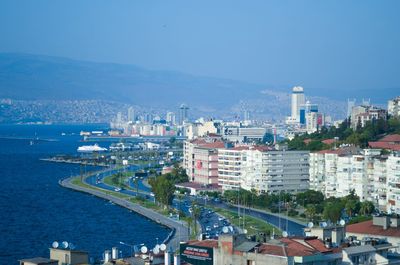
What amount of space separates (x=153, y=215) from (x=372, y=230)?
16881 mm

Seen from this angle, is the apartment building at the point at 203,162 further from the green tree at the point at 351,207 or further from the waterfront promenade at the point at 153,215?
the green tree at the point at 351,207

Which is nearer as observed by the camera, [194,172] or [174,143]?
[194,172]

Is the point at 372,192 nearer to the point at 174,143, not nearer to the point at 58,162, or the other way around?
the point at 58,162

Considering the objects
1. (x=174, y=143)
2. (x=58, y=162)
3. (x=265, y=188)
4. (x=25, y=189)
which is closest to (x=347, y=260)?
(x=265, y=188)

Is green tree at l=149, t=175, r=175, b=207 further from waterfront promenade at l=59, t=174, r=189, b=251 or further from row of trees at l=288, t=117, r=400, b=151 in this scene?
row of trees at l=288, t=117, r=400, b=151

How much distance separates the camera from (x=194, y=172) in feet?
149

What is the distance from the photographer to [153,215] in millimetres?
31047

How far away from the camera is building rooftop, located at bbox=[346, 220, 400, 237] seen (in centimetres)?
1420

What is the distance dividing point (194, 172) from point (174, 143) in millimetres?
44654

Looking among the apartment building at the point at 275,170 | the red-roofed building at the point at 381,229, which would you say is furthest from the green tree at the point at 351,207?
the red-roofed building at the point at 381,229

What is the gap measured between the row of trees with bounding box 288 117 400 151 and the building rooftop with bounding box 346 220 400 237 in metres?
24.7

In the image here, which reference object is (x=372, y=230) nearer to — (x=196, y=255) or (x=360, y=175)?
(x=196, y=255)

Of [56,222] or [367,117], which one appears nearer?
[56,222]

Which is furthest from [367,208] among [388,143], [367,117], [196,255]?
[367,117]
